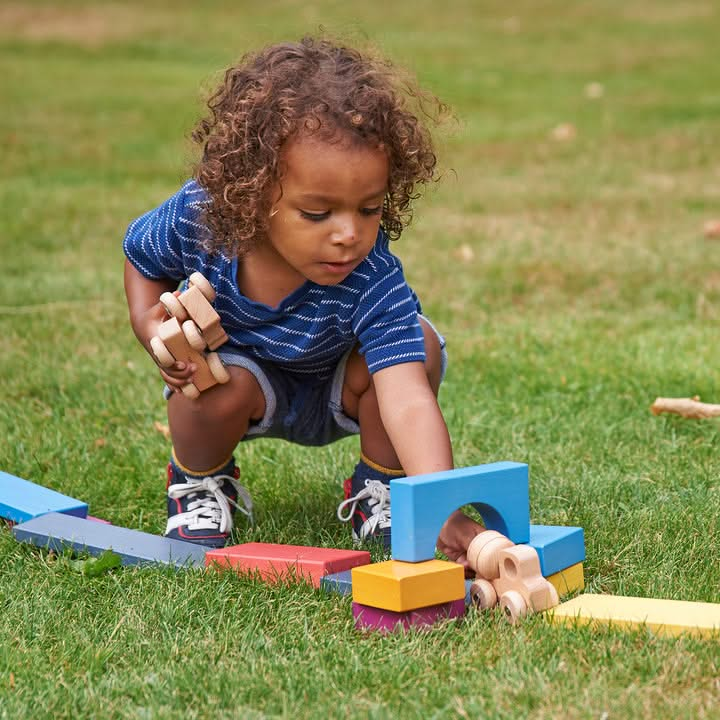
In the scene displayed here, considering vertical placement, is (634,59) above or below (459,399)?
above

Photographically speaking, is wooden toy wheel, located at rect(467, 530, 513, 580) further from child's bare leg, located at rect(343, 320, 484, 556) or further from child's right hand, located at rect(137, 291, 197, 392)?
child's right hand, located at rect(137, 291, 197, 392)

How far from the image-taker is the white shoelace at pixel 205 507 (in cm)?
289

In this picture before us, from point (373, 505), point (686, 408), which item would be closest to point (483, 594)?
point (373, 505)

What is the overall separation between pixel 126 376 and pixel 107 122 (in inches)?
276

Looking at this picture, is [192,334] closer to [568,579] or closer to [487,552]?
[487,552]

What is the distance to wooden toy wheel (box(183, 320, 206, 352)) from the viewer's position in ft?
8.65

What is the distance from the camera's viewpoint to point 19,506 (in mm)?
2879

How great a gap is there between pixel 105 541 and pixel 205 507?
315mm

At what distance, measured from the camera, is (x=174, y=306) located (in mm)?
2621

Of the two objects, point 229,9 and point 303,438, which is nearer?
point 303,438

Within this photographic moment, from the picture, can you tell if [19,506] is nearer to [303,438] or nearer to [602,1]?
[303,438]

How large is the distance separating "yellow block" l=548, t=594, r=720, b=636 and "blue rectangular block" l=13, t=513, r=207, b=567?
0.77m

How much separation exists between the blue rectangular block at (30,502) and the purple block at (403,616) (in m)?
0.95

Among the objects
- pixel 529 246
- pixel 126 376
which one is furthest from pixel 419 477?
pixel 529 246
